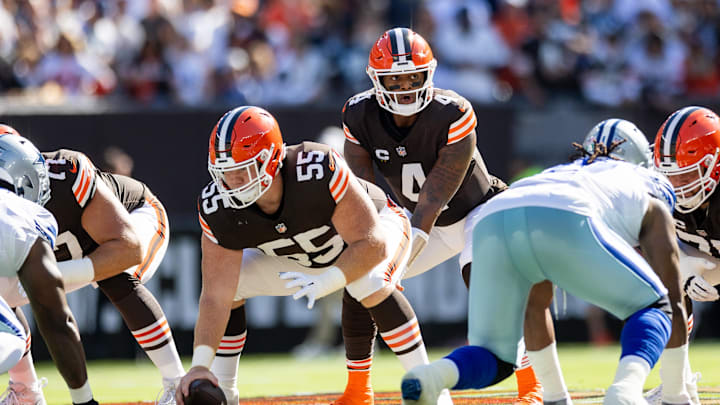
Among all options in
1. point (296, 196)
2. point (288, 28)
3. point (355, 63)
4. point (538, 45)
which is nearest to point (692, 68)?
point (538, 45)

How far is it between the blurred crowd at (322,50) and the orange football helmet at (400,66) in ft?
16.8

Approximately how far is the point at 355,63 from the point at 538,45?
6.97 feet

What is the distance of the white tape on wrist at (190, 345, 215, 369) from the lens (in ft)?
14.6

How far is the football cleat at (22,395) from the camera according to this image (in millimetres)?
5480

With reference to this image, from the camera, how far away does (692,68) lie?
1183cm

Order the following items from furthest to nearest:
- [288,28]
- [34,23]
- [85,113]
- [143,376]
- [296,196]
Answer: [288,28]
[34,23]
[85,113]
[143,376]
[296,196]

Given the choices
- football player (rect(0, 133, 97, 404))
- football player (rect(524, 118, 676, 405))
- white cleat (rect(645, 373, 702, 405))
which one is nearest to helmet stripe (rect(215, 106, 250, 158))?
football player (rect(0, 133, 97, 404))

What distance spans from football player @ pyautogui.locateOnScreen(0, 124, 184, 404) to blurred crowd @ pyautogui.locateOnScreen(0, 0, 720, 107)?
5.31 meters

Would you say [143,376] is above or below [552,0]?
below

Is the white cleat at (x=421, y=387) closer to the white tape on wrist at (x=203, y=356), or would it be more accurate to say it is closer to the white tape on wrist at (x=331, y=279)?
the white tape on wrist at (x=331, y=279)

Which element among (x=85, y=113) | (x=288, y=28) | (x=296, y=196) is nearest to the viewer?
(x=296, y=196)

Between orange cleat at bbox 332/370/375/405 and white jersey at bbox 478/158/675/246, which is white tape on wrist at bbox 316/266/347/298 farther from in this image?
orange cleat at bbox 332/370/375/405

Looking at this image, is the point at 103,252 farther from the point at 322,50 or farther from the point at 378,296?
the point at 322,50

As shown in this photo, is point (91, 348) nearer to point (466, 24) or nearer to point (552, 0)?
point (466, 24)
